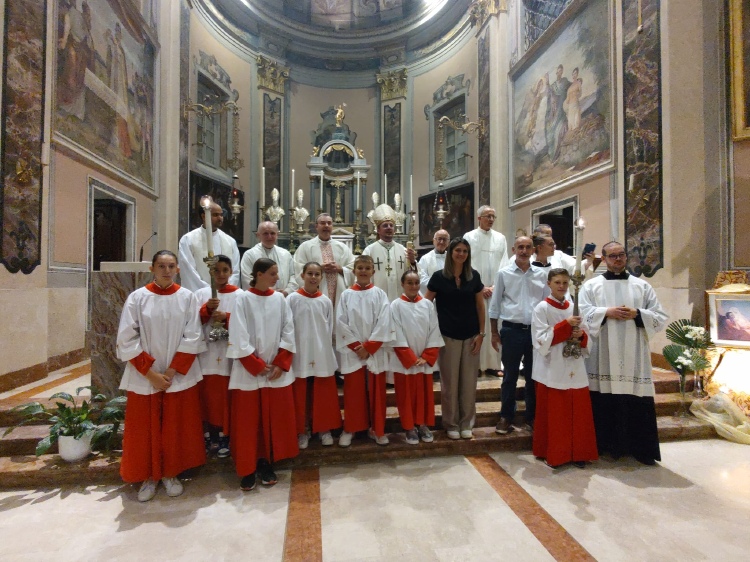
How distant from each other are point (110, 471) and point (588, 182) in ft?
24.2

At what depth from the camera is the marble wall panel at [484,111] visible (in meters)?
9.83

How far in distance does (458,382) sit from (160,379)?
2483 mm

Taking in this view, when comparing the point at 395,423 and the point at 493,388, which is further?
the point at 493,388

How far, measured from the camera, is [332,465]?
351cm

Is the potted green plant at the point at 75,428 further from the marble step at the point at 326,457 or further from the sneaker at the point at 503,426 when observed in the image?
the sneaker at the point at 503,426

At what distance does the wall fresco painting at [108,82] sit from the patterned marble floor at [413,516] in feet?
15.6

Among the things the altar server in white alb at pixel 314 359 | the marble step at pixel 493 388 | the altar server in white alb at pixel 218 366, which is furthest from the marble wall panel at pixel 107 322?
the altar server in white alb at pixel 314 359

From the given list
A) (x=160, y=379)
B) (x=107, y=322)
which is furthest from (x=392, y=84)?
(x=160, y=379)

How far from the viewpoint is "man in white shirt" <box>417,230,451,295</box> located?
4.83 m

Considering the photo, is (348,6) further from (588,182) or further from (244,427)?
(244,427)

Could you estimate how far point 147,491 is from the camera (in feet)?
9.71

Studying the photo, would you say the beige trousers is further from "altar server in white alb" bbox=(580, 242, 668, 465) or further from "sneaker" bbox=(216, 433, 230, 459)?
"sneaker" bbox=(216, 433, 230, 459)

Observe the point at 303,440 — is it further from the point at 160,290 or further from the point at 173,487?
the point at 160,290

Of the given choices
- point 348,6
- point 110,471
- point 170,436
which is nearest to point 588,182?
point 170,436
